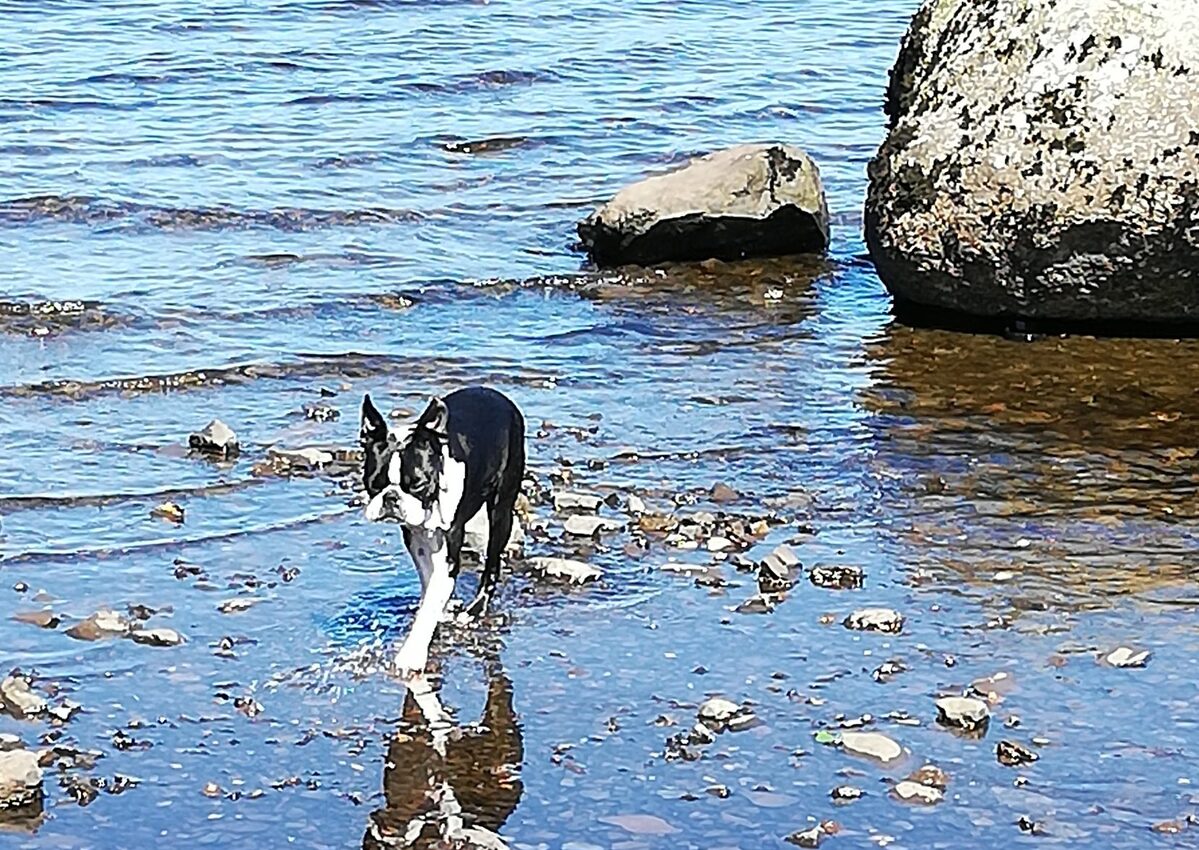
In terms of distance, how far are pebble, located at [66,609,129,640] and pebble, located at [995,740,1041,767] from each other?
10.0 feet

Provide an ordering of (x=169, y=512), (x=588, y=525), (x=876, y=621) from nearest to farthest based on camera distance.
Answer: (x=876, y=621) < (x=588, y=525) < (x=169, y=512)

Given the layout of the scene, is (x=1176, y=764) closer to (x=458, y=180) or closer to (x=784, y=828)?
(x=784, y=828)

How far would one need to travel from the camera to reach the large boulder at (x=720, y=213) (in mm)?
14016

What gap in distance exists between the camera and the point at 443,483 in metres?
7.67

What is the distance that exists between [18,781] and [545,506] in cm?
329

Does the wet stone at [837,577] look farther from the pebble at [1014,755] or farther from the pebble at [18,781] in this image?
the pebble at [18,781]

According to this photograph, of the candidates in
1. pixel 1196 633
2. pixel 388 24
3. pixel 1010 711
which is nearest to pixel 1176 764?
pixel 1010 711

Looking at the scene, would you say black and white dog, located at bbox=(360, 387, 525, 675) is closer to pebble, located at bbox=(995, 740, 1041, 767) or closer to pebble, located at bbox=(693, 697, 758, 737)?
pebble, located at bbox=(693, 697, 758, 737)

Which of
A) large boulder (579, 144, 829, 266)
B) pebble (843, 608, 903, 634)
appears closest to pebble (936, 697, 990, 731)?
pebble (843, 608, 903, 634)

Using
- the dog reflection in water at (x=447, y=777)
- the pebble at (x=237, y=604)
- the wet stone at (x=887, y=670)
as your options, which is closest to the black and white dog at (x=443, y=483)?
the dog reflection in water at (x=447, y=777)

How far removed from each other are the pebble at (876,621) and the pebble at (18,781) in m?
2.93

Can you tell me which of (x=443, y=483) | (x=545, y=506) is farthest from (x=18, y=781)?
(x=545, y=506)

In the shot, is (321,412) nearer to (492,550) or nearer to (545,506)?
(545,506)

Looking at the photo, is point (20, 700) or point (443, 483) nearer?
point (20, 700)
